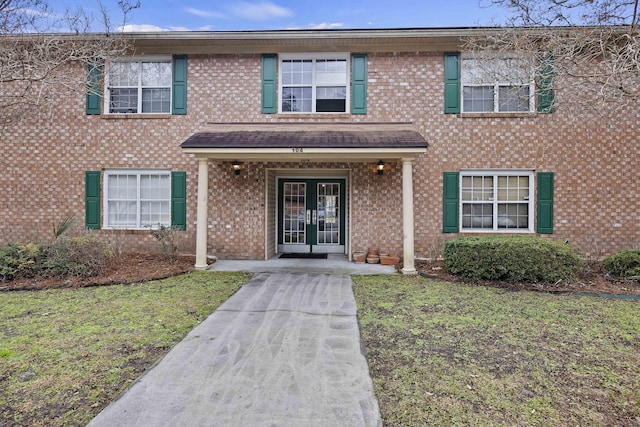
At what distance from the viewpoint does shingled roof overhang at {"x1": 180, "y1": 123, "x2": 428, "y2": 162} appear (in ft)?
25.4

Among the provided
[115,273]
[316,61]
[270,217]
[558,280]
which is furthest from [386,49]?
[115,273]

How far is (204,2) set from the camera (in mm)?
13023

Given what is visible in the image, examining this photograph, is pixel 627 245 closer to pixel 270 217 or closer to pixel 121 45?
pixel 270 217

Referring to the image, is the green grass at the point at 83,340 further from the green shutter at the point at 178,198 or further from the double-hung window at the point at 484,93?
the double-hung window at the point at 484,93

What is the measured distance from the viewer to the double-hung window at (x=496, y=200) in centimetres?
932

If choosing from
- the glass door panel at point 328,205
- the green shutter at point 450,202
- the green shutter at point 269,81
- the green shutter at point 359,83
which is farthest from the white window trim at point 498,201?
the green shutter at point 269,81

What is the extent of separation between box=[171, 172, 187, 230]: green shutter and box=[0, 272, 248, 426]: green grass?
2916 millimetres

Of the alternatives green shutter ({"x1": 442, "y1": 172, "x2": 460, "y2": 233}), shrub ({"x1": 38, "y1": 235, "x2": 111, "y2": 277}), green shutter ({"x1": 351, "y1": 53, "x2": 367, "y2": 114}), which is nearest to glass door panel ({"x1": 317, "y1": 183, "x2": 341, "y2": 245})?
green shutter ({"x1": 351, "y1": 53, "x2": 367, "y2": 114})

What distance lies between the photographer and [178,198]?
957cm

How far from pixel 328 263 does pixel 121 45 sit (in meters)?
7.75

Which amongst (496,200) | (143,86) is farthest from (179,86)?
(496,200)

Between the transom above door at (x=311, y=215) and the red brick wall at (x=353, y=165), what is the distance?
1.21 metres

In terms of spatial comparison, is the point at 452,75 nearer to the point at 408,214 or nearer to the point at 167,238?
the point at 408,214

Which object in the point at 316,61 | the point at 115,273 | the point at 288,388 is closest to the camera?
the point at 288,388
